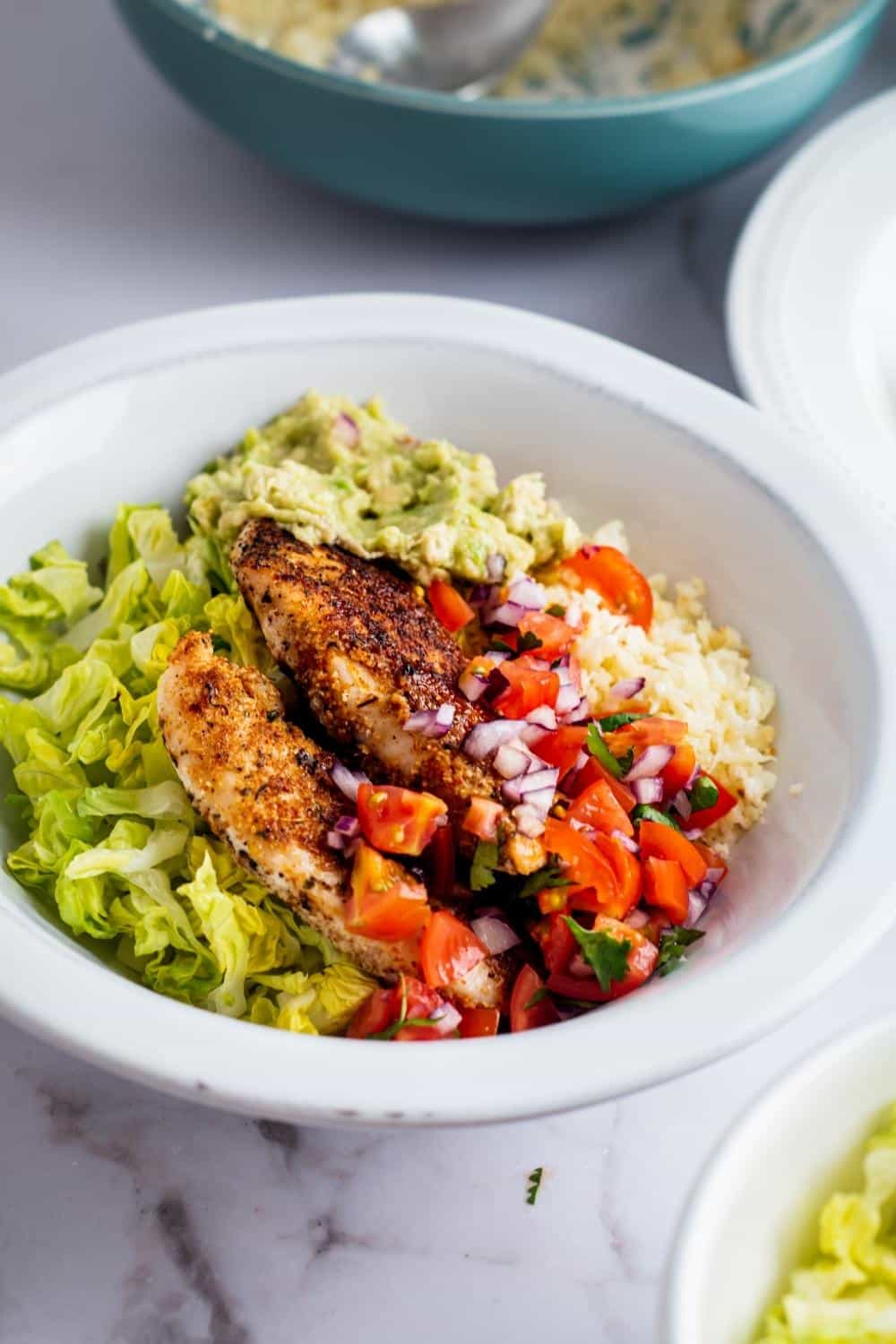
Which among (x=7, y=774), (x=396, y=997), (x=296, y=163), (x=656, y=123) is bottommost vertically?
(x=7, y=774)

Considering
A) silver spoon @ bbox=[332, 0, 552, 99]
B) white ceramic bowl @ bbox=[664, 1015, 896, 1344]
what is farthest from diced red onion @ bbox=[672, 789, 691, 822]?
silver spoon @ bbox=[332, 0, 552, 99]

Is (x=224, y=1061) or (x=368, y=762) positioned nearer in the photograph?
(x=224, y=1061)

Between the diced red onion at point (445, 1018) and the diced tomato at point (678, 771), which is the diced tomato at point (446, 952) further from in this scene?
the diced tomato at point (678, 771)

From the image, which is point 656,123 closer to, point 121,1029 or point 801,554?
point 801,554

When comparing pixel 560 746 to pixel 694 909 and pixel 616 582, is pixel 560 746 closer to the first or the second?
pixel 694 909

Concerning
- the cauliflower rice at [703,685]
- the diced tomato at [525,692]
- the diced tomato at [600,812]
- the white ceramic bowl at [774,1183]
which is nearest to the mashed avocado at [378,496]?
the cauliflower rice at [703,685]

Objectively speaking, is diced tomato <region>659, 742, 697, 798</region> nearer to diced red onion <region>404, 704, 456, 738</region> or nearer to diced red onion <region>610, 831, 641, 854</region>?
diced red onion <region>610, 831, 641, 854</region>

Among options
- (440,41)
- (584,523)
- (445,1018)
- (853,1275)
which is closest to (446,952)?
(445,1018)

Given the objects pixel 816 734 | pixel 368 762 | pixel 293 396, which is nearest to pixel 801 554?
pixel 816 734
